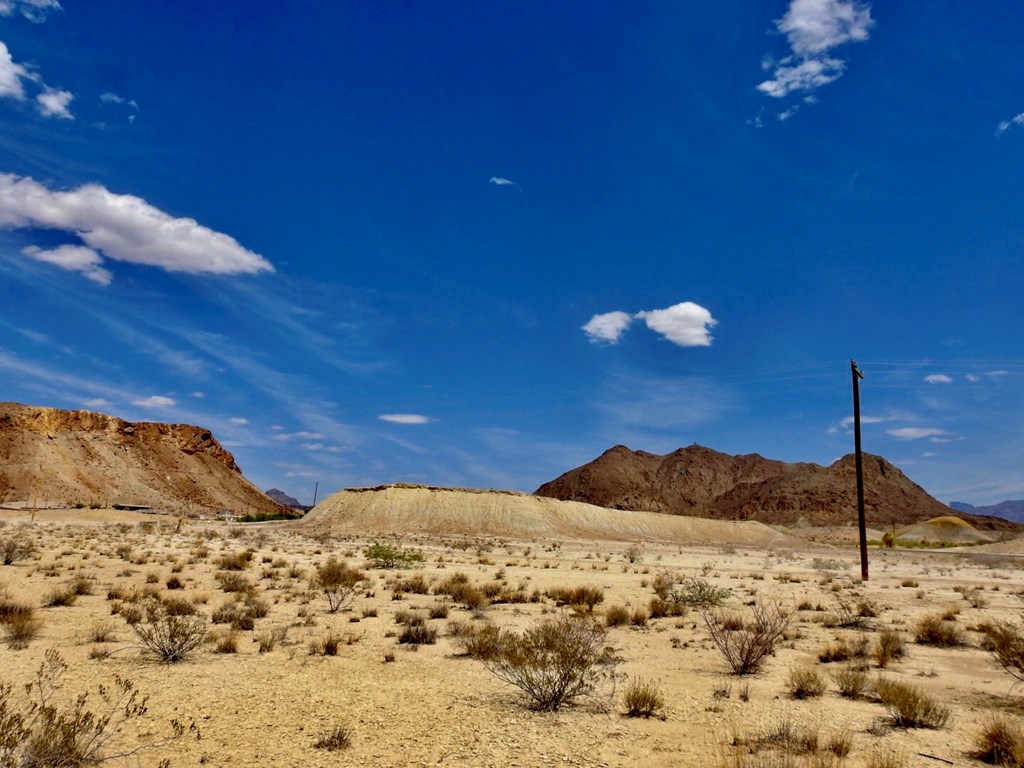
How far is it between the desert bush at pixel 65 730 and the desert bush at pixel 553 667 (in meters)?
3.76

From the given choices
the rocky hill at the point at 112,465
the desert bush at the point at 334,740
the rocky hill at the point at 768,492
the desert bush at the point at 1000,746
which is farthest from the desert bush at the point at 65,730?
the rocky hill at the point at 768,492

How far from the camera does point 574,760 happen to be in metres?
6.01

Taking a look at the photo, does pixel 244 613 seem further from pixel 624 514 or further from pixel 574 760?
pixel 624 514

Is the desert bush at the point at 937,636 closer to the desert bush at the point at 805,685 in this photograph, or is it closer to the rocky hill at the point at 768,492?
the desert bush at the point at 805,685

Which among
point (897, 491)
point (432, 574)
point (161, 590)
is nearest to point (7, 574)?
point (161, 590)

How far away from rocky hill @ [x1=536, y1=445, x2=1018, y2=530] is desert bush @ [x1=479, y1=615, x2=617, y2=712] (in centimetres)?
14226

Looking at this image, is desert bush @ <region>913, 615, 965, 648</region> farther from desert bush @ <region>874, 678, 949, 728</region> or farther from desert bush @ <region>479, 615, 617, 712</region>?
desert bush @ <region>479, 615, 617, 712</region>

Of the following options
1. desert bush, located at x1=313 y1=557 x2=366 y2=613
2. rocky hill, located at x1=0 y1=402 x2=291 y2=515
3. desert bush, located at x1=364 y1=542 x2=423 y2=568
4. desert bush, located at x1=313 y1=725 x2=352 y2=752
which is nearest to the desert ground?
desert bush, located at x1=313 y1=725 x2=352 y2=752

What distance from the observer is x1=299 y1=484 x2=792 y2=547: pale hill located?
7894 cm

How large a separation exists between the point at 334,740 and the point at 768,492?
17800 cm

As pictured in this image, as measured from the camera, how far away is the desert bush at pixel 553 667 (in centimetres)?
778

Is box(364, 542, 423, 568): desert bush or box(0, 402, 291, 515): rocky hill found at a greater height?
box(0, 402, 291, 515): rocky hill

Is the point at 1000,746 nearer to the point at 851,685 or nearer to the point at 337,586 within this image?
the point at 851,685

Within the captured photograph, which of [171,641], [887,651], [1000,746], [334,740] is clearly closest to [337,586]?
[171,641]
